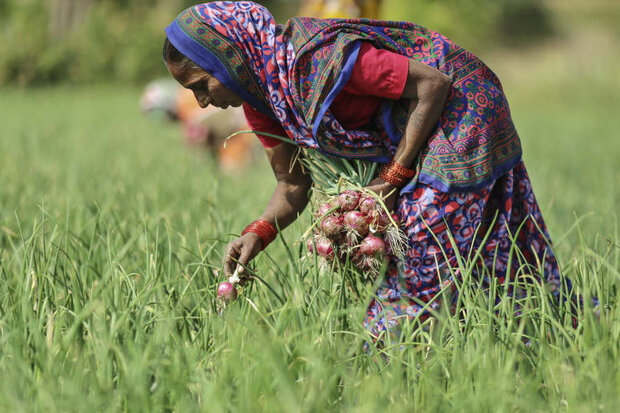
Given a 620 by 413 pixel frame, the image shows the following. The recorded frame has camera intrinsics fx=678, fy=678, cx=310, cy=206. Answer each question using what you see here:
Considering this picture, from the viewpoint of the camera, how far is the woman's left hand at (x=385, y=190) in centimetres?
159

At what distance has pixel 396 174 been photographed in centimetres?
159

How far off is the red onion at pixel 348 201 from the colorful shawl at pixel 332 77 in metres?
0.12

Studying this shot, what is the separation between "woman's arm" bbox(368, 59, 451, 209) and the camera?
1.51 m

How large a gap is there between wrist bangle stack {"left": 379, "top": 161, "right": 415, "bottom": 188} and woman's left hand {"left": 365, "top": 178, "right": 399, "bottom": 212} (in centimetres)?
1

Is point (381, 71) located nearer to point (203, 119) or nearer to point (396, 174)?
point (396, 174)

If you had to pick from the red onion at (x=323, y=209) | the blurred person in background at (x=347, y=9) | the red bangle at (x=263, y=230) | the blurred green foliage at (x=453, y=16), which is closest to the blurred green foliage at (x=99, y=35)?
the blurred green foliage at (x=453, y=16)

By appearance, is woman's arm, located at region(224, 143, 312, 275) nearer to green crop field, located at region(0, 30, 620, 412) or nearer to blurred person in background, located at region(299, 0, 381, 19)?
green crop field, located at region(0, 30, 620, 412)

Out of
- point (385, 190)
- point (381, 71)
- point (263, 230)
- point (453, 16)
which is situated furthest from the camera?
point (453, 16)

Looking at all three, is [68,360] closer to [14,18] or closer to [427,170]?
[427,170]

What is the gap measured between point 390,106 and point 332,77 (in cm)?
20

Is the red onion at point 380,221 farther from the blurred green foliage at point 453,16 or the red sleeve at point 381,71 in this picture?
the blurred green foliage at point 453,16

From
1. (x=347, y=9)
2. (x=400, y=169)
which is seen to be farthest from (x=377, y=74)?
(x=347, y=9)

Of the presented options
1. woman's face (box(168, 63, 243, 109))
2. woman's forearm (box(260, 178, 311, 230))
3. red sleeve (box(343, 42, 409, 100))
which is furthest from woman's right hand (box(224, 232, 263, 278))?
red sleeve (box(343, 42, 409, 100))

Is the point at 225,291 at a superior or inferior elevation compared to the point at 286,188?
inferior
